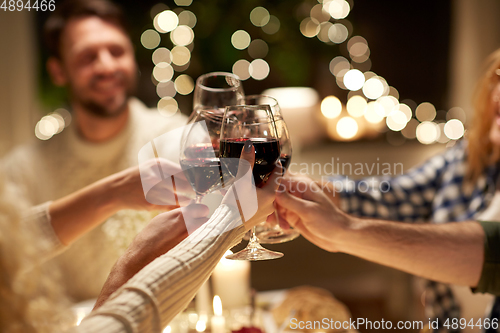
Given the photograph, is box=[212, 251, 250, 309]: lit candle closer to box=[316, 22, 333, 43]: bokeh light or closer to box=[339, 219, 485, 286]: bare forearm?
box=[339, 219, 485, 286]: bare forearm

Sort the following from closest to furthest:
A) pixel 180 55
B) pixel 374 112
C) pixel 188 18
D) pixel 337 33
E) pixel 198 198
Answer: pixel 198 198 → pixel 188 18 → pixel 180 55 → pixel 337 33 → pixel 374 112

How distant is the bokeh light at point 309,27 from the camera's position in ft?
6.52

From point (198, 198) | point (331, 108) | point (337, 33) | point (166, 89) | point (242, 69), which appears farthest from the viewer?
point (331, 108)

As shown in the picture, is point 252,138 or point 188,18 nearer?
point 252,138

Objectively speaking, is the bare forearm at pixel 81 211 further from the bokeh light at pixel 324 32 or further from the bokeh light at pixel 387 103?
the bokeh light at pixel 387 103

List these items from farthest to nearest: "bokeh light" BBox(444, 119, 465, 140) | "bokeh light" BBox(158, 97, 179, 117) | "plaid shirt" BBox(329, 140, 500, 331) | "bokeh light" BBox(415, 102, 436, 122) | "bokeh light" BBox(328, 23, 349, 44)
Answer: "bokeh light" BBox(415, 102, 436, 122) → "bokeh light" BBox(444, 119, 465, 140) → "bokeh light" BBox(158, 97, 179, 117) → "bokeh light" BBox(328, 23, 349, 44) → "plaid shirt" BBox(329, 140, 500, 331)

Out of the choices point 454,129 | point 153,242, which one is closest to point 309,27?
point 153,242

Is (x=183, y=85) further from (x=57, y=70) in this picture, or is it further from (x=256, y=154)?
(x=256, y=154)

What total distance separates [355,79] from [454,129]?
101cm

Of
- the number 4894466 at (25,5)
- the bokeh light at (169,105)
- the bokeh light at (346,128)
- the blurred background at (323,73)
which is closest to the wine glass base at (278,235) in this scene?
the blurred background at (323,73)

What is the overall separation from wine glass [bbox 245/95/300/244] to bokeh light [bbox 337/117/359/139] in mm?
2481

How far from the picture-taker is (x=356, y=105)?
376cm

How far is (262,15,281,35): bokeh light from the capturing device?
190 cm

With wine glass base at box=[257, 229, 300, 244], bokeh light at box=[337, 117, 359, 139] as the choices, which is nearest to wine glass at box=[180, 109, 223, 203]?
wine glass base at box=[257, 229, 300, 244]
